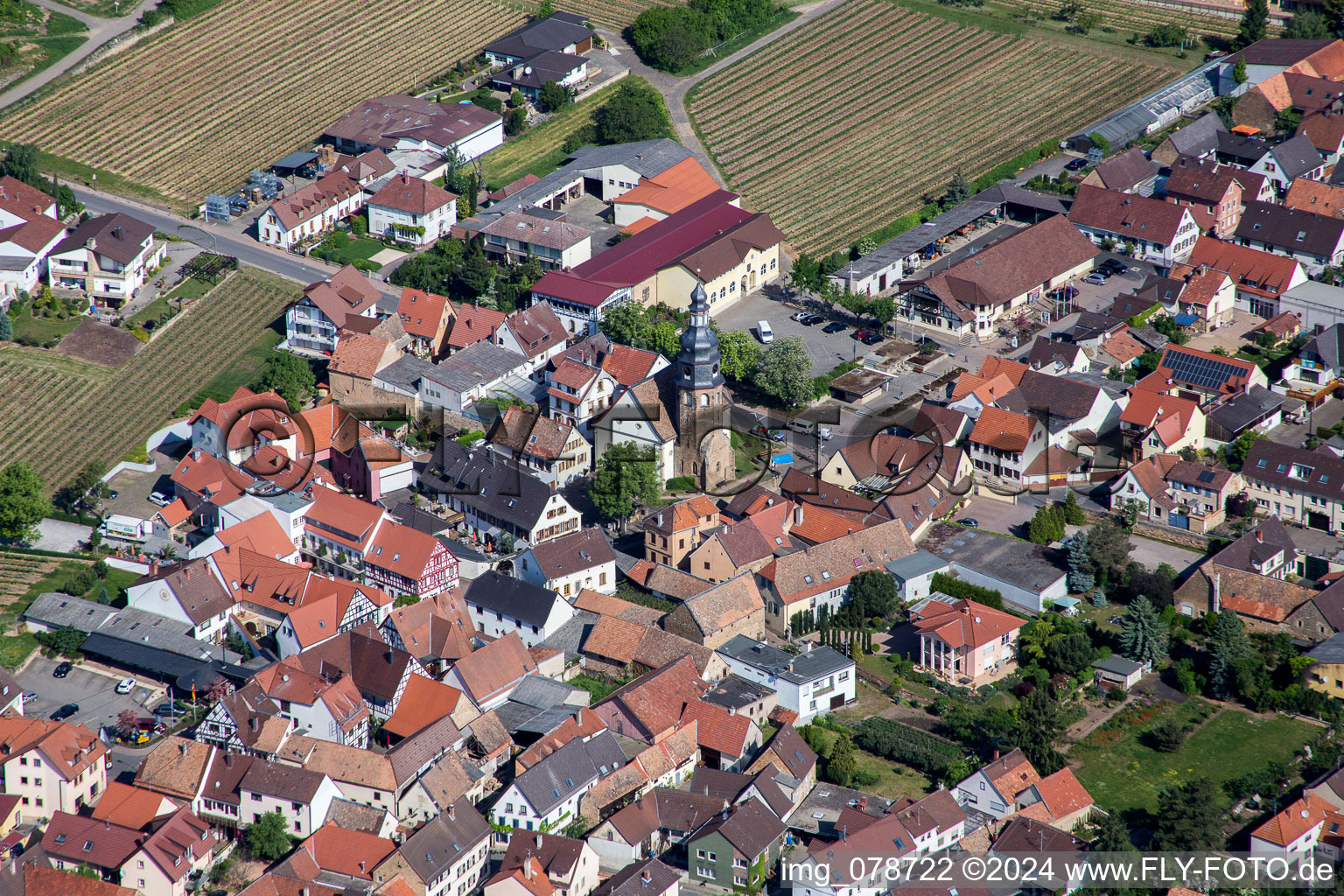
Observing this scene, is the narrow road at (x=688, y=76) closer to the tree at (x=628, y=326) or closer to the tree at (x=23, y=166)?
the tree at (x=628, y=326)

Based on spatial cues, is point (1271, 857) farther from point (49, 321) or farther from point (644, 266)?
point (49, 321)

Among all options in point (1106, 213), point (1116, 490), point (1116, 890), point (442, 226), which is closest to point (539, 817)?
point (1116, 890)

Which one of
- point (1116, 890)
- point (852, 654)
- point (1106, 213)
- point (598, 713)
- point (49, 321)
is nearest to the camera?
point (1116, 890)

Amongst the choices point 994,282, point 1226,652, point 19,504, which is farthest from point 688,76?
point 1226,652

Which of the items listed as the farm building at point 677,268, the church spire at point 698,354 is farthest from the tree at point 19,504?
the church spire at point 698,354

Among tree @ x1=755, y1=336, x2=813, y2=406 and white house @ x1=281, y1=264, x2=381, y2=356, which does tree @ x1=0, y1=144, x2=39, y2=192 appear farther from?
tree @ x1=755, y1=336, x2=813, y2=406

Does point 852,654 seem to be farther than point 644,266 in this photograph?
No

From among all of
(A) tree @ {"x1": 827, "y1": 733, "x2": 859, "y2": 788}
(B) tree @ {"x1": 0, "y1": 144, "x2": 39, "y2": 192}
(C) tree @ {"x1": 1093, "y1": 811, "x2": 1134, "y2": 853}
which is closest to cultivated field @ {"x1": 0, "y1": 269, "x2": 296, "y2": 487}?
(B) tree @ {"x1": 0, "y1": 144, "x2": 39, "y2": 192}
